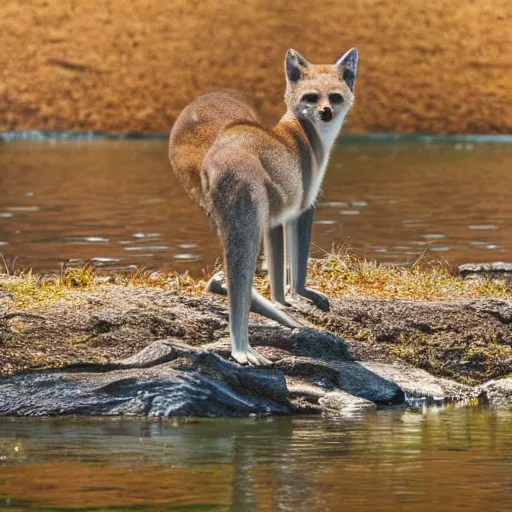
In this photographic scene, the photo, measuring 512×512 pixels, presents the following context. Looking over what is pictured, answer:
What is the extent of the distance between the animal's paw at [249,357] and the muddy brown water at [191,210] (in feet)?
19.1

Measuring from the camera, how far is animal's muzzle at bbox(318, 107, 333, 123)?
30.3 ft

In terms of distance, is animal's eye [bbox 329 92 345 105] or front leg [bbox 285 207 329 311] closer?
animal's eye [bbox 329 92 345 105]

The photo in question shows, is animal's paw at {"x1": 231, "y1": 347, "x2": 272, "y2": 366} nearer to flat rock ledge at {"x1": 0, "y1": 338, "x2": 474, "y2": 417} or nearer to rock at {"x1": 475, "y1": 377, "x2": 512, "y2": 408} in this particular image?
flat rock ledge at {"x1": 0, "y1": 338, "x2": 474, "y2": 417}

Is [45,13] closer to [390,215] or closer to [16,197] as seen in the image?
[16,197]

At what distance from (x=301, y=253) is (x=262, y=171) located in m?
0.99

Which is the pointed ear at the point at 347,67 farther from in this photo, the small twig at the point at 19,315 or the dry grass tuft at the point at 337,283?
the small twig at the point at 19,315

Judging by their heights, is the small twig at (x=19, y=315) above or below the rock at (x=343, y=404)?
above

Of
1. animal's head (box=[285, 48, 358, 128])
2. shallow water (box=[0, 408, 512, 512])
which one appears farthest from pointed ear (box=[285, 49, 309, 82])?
shallow water (box=[0, 408, 512, 512])

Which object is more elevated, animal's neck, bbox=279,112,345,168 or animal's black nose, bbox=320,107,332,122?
animal's black nose, bbox=320,107,332,122

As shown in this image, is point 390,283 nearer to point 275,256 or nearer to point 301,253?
point 301,253

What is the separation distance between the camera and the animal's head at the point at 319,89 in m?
9.28

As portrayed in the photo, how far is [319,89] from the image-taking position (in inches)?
366

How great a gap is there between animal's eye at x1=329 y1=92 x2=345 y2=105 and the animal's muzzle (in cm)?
9

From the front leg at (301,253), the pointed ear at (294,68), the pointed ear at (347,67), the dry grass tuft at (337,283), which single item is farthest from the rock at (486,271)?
the pointed ear at (294,68)
